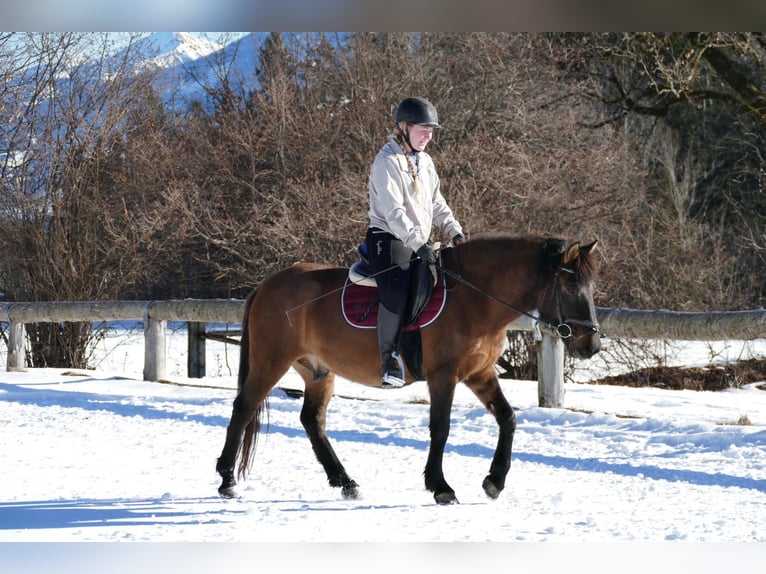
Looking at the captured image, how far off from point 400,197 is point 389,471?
1.96 metres

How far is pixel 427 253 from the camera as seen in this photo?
5.29 meters

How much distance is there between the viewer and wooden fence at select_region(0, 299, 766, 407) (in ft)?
25.2

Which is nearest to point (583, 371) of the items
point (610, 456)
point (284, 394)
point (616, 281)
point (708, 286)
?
point (616, 281)

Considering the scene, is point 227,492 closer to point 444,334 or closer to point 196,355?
point 444,334

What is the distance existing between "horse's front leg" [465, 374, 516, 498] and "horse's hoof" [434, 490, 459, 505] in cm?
20

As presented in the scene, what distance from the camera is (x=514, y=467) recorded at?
21.3 feet

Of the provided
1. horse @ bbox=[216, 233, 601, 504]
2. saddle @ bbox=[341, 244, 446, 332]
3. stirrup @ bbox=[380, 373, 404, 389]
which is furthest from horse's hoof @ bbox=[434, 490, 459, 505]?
saddle @ bbox=[341, 244, 446, 332]

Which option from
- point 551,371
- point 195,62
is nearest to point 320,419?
point 551,371

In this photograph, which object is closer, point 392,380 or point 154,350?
point 392,380

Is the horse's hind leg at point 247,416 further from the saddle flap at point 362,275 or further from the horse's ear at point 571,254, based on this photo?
the horse's ear at point 571,254

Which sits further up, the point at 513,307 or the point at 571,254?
the point at 571,254

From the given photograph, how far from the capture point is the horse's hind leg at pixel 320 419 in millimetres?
5777

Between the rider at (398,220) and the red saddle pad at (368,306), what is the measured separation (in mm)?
128

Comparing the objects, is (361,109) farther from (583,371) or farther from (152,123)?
(583,371)
